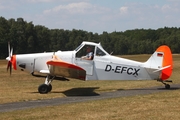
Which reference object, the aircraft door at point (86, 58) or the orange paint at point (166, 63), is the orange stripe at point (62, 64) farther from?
the orange paint at point (166, 63)

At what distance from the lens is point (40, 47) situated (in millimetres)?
92812

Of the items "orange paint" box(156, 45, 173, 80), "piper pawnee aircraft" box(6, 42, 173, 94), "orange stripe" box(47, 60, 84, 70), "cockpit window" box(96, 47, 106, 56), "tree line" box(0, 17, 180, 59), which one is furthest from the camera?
"tree line" box(0, 17, 180, 59)

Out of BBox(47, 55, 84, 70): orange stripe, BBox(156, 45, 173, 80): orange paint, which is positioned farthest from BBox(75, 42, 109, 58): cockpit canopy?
BBox(156, 45, 173, 80): orange paint

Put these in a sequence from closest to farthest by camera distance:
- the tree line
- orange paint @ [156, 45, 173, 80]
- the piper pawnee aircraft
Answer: the piper pawnee aircraft < orange paint @ [156, 45, 173, 80] < the tree line

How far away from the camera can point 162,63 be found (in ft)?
49.1

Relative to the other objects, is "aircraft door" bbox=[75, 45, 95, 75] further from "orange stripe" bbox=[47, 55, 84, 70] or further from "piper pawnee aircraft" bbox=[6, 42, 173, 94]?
"orange stripe" bbox=[47, 55, 84, 70]

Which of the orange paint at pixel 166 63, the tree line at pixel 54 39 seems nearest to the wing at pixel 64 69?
the orange paint at pixel 166 63

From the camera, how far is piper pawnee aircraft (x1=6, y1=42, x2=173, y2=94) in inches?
559

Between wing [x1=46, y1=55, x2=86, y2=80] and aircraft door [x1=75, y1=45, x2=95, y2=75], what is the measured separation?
0.54m

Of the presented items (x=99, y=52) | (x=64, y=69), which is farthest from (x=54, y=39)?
(x=64, y=69)

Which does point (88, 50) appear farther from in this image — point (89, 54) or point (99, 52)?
point (99, 52)

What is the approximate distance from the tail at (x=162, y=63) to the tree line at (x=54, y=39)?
67490 mm

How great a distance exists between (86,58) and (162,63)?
3756mm

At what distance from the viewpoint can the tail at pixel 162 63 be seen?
1487cm
